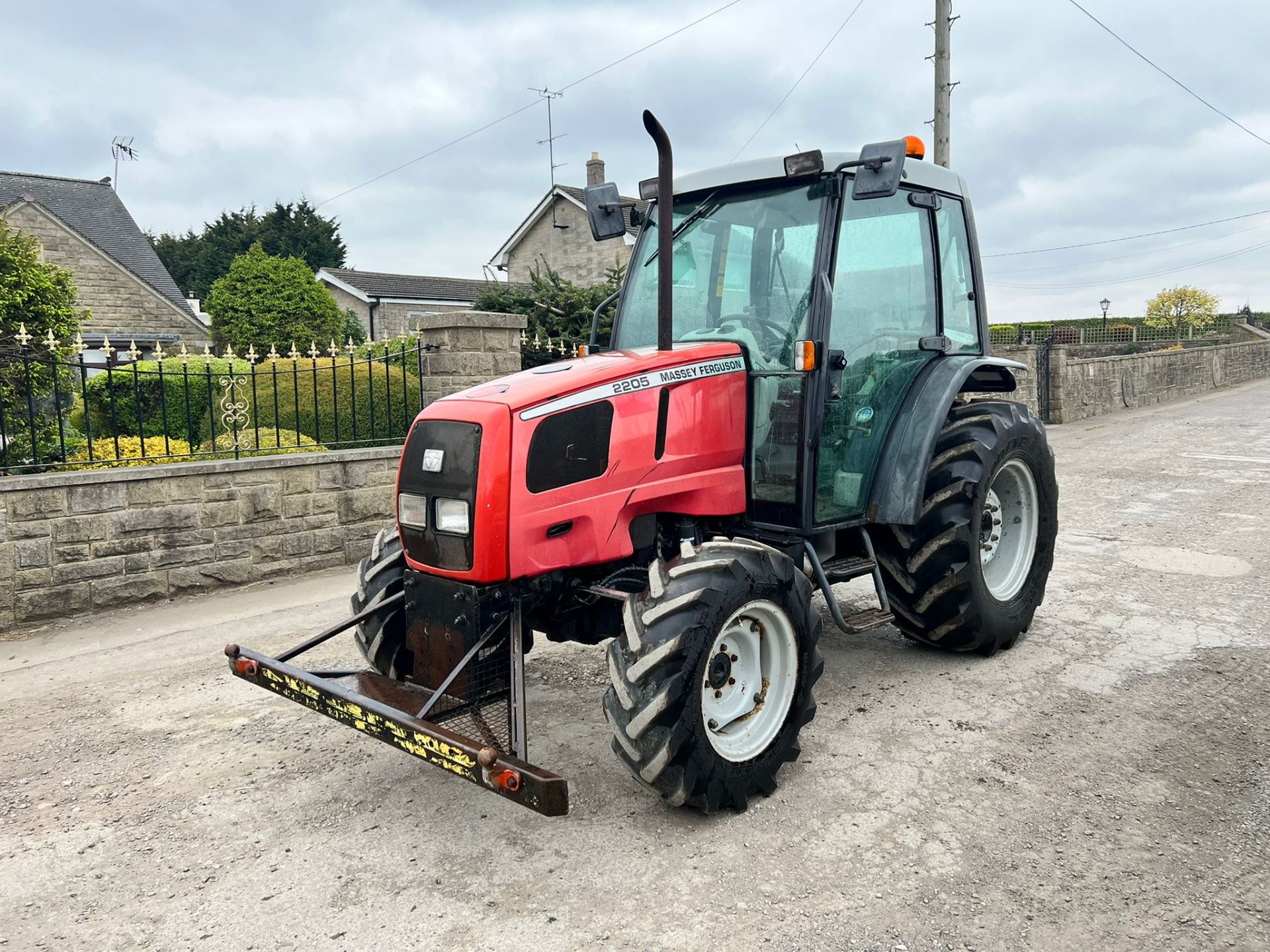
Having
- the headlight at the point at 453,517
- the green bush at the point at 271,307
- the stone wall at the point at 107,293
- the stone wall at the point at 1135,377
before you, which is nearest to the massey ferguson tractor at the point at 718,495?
the headlight at the point at 453,517

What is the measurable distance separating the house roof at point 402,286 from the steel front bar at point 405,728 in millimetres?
28124

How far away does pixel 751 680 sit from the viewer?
3.53 m

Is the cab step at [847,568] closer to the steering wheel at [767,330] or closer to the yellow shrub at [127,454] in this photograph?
the steering wheel at [767,330]

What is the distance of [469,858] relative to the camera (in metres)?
3.09

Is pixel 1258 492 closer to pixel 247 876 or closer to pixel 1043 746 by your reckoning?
pixel 1043 746

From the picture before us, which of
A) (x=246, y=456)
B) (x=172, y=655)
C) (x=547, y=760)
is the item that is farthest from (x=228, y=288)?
(x=547, y=760)

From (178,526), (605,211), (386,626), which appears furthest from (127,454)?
(605,211)

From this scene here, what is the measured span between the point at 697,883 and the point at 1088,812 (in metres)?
1.44

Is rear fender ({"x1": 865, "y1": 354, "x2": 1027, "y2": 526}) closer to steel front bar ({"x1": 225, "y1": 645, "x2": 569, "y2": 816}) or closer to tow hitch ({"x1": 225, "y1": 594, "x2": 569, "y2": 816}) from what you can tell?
tow hitch ({"x1": 225, "y1": 594, "x2": 569, "y2": 816})

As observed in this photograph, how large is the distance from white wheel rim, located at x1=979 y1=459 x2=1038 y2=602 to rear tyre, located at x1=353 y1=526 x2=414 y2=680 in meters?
3.03

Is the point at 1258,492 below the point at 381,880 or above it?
above

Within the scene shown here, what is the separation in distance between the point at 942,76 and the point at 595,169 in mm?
17687

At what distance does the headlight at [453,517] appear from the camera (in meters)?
3.25

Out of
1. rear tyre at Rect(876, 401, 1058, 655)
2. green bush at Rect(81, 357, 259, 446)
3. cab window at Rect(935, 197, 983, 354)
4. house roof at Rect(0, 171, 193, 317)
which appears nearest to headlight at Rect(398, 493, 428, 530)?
rear tyre at Rect(876, 401, 1058, 655)
